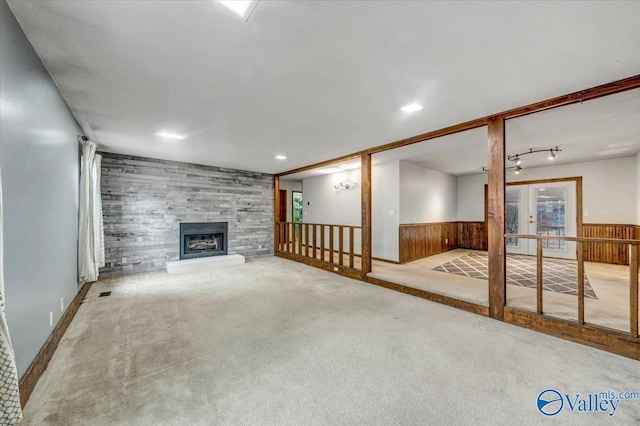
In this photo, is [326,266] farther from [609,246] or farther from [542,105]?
[609,246]

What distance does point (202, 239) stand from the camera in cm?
630

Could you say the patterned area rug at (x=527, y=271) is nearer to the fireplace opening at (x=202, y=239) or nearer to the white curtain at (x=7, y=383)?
the fireplace opening at (x=202, y=239)

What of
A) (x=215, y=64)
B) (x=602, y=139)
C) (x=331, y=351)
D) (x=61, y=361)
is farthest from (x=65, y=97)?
(x=602, y=139)

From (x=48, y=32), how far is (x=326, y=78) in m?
2.02

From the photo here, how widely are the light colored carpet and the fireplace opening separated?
99.3 inches

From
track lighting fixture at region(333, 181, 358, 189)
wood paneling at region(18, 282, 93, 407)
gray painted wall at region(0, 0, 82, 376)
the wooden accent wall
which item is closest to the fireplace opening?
wood paneling at region(18, 282, 93, 407)

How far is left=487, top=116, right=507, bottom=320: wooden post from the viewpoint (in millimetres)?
2982

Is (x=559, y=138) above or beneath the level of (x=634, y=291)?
above

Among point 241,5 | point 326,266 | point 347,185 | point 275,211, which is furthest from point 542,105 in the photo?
point 275,211

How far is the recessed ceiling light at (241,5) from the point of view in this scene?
144 cm

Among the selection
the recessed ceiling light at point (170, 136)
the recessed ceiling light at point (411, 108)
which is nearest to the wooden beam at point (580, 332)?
the recessed ceiling light at point (411, 108)

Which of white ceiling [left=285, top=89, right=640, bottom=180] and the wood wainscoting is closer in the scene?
white ceiling [left=285, top=89, right=640, bottom=180]

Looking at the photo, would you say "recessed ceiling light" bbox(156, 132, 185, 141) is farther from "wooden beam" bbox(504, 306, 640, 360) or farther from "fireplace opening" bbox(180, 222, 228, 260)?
"wooden beam" bbox(504, 306, 640, 360)

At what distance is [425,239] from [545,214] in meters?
3.31
